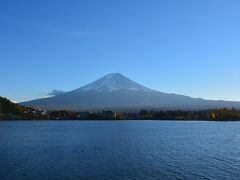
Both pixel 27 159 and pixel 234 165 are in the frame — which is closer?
pixel 234 165

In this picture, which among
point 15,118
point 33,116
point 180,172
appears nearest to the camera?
Result: point 180,172

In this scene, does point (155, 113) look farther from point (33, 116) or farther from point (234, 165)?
point (234, 165)

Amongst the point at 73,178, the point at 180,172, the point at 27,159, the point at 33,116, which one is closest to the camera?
the point at 73,178

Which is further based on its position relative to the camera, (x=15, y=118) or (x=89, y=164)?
(x=15, y=118)

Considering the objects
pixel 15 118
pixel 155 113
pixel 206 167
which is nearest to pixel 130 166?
pixel 206 167

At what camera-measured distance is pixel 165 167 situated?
30375 mm

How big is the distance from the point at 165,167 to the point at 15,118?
15657 cm

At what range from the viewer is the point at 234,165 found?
103 ft

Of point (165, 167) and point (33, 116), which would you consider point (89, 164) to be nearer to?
point (165, 167)

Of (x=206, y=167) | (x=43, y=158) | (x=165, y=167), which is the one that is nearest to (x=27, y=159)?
(x=43, y=158)

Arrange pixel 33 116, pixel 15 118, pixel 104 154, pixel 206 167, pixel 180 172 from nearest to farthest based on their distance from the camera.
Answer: pixel 180 172
pixel 206 167
pixel 104 154
pixel 15 118
pixel 33 116

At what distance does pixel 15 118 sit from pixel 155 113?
6112 centimetres

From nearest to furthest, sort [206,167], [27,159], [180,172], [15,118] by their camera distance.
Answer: [180,172]
[206,167]
[27,159]
[15,118]

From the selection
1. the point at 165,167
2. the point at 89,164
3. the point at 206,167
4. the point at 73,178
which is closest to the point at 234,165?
the point at 206,167
